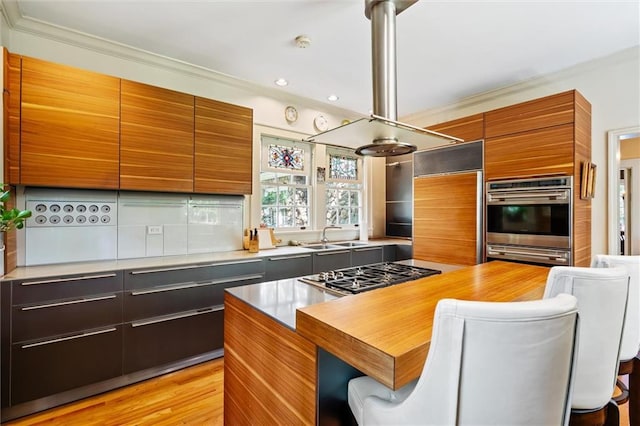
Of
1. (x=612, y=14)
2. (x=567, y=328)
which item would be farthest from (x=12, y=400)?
(x=612, y=14)

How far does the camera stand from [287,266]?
3166mm

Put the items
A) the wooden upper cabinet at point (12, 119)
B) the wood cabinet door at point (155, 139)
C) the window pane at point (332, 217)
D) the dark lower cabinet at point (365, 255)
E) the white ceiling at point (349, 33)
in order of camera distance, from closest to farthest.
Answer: the wooden upper cabinet at point (12, 119) < the white ceiling at point (349, 33) < the wood cabinet door at point (155, 139) < the dark lower cabinet at point (365, 255) < the window pane at point (332, 217)

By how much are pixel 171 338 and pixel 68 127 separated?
1801 millimetres

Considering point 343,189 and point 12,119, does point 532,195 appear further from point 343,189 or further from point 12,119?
point 12,119

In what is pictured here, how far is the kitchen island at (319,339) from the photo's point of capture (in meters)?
0.89

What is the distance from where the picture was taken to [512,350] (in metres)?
0.71

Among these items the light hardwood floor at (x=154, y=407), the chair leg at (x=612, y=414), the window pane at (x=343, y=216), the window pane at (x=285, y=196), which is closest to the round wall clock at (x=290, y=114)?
the window pane at (x=285, y=196)

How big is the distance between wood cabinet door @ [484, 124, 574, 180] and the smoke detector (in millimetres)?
2111

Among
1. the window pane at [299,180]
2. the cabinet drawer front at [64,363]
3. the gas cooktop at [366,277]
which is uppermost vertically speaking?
the window pane at [299,180]

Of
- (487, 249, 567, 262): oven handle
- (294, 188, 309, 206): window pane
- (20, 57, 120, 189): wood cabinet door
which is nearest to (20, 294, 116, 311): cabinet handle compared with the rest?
(20, 57, 120, 189): wood cabinet door

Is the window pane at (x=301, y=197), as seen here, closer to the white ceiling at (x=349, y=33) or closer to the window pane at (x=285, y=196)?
the window pane at (x=285, y=196)

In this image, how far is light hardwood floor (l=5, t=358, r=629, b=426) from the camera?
1933mm

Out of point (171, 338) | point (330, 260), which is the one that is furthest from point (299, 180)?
point (171, 338)

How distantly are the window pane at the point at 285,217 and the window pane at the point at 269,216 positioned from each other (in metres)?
0.09
